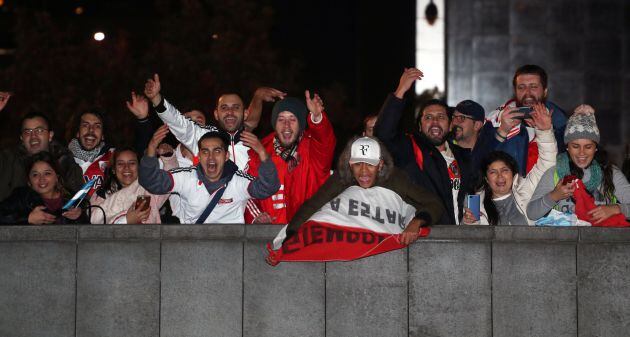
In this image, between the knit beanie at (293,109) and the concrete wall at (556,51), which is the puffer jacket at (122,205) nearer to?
the knit beanie at (293,109)

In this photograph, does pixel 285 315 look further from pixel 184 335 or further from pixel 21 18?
pixel 21 18

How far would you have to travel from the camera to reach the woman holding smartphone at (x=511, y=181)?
9836 millimetres

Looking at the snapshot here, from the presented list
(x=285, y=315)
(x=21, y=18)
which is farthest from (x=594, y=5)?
(x=21, y=18)

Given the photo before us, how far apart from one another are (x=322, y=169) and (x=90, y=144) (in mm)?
2747

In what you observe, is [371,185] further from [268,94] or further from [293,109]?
[268,94]

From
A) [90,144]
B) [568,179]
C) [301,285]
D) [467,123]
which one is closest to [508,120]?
[467,123]

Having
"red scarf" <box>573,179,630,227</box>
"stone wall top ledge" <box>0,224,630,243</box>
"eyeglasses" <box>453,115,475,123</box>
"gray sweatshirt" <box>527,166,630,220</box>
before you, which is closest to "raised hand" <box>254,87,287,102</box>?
"eyeglasses" <box>453,115,475,123</box>

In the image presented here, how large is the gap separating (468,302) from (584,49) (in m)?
12.9

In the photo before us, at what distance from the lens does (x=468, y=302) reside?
9414 mm

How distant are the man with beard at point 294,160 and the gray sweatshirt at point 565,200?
1990mm

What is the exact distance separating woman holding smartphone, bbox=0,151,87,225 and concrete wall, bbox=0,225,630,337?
0.32 m

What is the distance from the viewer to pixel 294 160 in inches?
408

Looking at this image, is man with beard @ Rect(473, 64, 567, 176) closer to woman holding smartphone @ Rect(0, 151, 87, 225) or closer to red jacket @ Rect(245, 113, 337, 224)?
red jacket @ Rect(245, 113, 337, 224)

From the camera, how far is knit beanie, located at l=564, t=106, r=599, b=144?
9.73 meters
